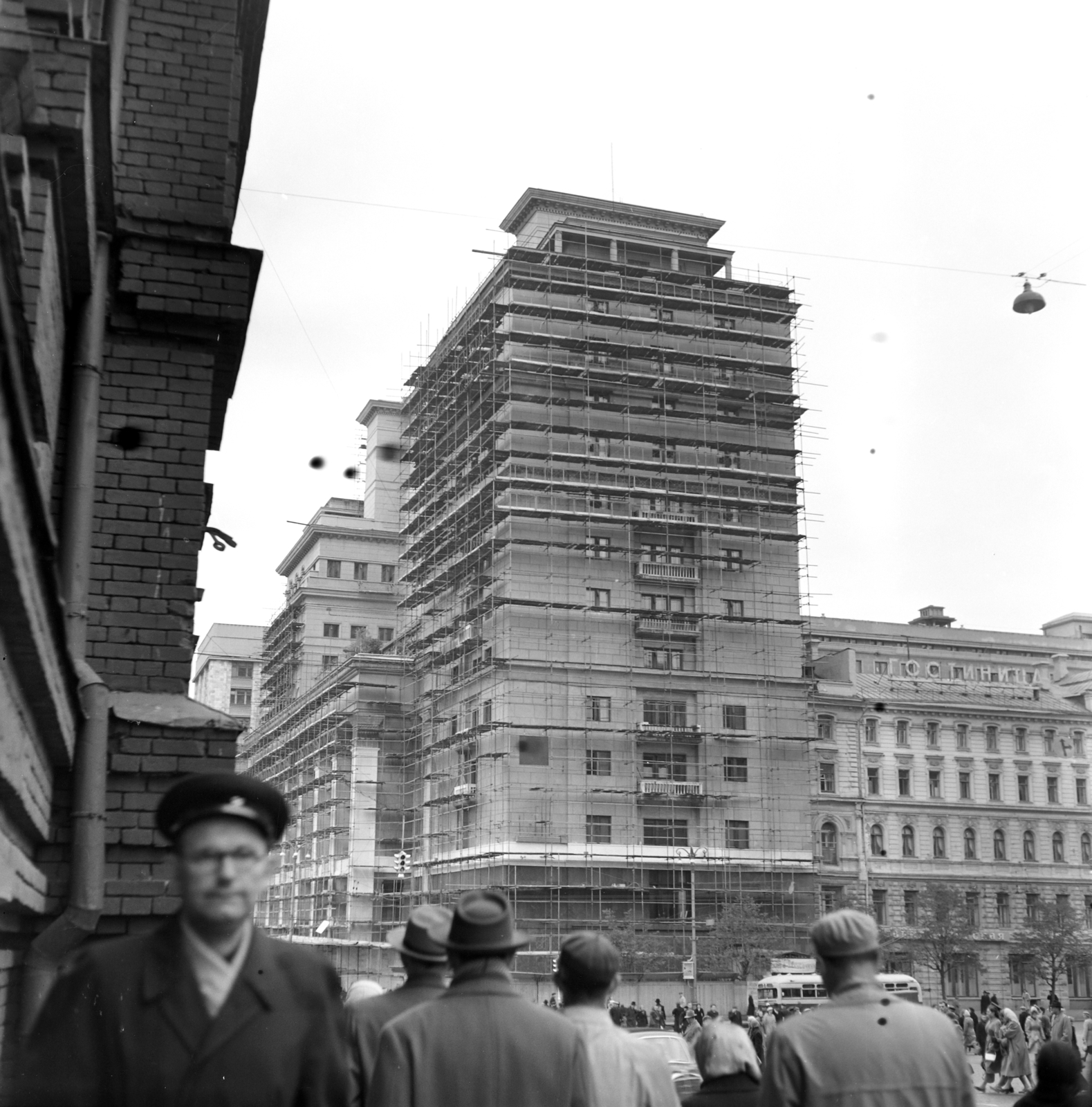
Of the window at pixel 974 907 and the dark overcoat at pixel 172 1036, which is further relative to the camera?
the window at pixel 974 907

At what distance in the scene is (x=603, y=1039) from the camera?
480 centimetres

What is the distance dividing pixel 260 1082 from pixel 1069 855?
274 feet

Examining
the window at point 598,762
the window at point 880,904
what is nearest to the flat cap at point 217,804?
the window at point 598,762

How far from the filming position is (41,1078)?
2650mm

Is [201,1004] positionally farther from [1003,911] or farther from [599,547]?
[1003,911]

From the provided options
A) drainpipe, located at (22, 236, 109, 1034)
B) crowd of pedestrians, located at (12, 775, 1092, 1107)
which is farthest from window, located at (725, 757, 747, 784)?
crowd of pedestrians, located at (12, 775, 1092, 1107)

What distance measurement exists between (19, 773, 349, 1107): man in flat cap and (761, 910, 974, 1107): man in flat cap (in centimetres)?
213

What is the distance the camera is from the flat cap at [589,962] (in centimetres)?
475

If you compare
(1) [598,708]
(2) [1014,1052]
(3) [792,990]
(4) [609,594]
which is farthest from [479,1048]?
(4) [609,594]

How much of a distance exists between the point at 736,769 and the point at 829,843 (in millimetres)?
15829

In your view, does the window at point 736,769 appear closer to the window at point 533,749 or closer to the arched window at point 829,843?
the window at point 533,749

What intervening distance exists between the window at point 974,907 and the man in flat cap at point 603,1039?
238 feet

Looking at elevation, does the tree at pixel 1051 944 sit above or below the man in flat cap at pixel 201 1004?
below

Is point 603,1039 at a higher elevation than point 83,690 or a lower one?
lower
